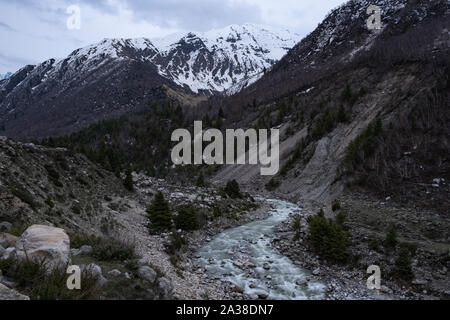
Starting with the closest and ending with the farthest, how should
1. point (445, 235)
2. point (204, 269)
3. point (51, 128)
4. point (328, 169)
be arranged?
point (204, 269), point (445, 235), point (328, 169), point (51, 128)

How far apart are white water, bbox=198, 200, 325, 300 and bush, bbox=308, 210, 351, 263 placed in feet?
6.68

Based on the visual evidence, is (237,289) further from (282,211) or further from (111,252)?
(282,211)

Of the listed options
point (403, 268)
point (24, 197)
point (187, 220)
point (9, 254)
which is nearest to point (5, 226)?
point (24, 197)

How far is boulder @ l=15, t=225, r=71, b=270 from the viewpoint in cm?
720

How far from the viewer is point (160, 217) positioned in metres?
19.6

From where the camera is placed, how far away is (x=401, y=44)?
7375cm

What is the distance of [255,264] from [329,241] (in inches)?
183

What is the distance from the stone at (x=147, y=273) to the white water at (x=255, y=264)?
4.88 m

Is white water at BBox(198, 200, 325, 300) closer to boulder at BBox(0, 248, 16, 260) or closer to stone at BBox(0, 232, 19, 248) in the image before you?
stone at BBox(0, 232, 19, 248)

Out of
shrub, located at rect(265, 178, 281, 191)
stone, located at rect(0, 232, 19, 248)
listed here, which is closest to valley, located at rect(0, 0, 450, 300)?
stone, located at rect(0, 232, 19, 248)

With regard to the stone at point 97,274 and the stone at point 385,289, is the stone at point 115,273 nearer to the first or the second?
the stone at point 97,274

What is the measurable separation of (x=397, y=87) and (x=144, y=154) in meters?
67.7
